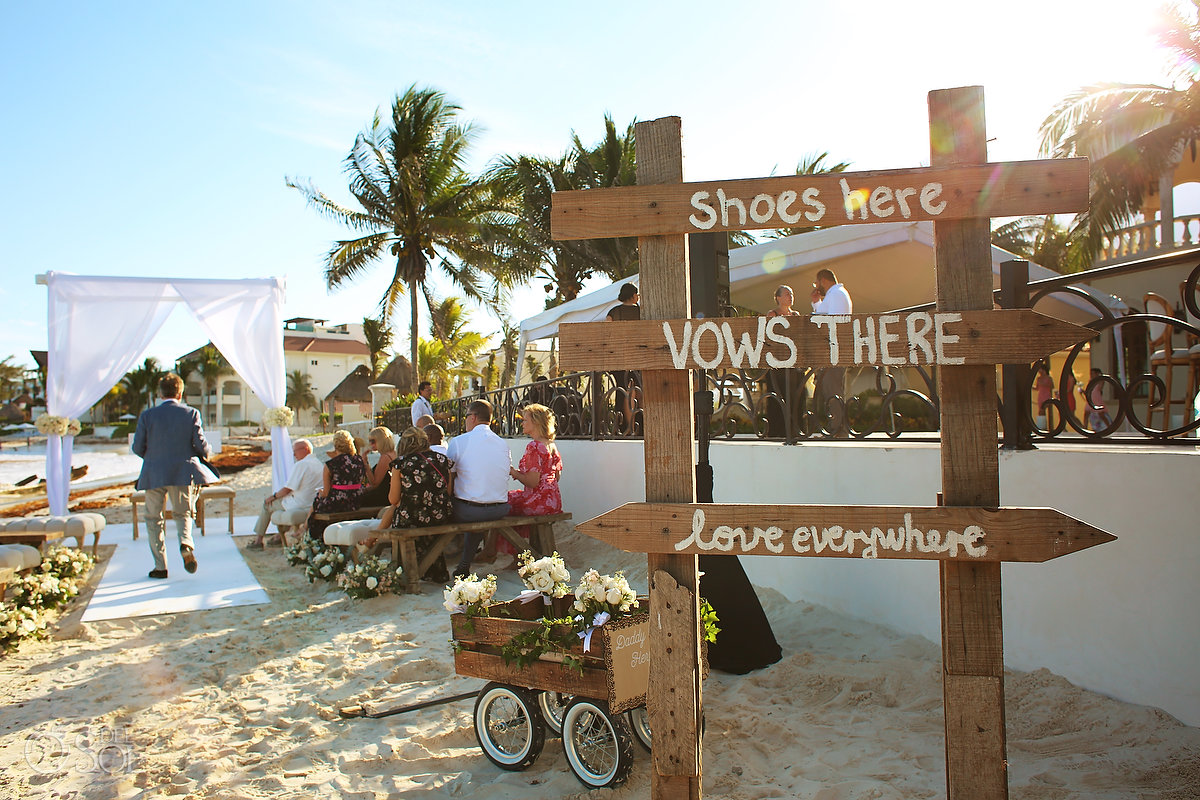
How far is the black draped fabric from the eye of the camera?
Answer: 422 centimetres

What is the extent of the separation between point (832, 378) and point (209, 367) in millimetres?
62667

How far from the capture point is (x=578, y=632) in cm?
326

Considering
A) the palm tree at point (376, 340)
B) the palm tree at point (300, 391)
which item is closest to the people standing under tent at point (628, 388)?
the palm tree at point (376, 340)

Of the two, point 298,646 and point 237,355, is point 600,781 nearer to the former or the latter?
point 298,646

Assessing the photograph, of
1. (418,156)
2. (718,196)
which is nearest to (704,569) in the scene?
(718,196)

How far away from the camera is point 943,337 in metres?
2.29

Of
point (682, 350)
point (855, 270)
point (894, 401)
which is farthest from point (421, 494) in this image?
point (855, 270)

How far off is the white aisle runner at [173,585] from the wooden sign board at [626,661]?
15.1 feet

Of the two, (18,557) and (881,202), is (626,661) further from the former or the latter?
(18,557)

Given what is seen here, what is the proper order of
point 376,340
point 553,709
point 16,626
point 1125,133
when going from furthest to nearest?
point 376,340 → point 1125,133 → point 16,626 → point 553,709

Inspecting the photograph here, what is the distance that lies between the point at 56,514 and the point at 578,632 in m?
9.61

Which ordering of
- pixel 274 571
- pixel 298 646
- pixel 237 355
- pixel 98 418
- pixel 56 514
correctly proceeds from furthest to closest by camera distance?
1. pixel 98 418
2. pixel 237 355
3. pixel 56 514
4. pixel 274 571
5. pixel 298 646

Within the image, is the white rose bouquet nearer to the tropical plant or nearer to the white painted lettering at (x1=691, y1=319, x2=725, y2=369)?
the white painted lettering at (x1=691, y1=319, x2=725, y2=369)

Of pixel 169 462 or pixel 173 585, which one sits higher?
pixel 169 462
